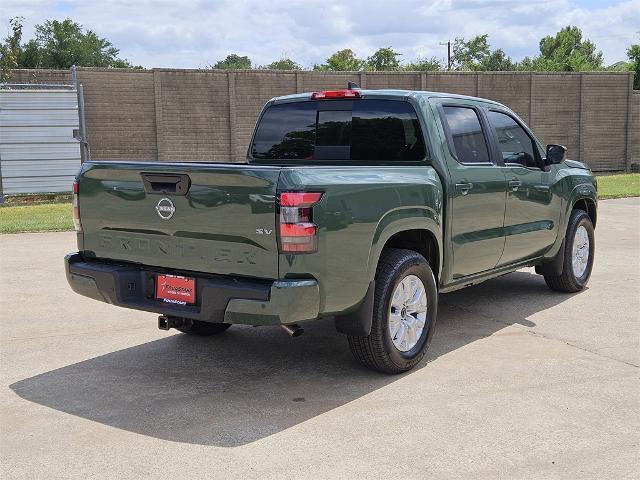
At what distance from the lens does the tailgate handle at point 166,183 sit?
179 inches

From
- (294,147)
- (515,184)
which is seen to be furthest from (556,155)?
(294,147)

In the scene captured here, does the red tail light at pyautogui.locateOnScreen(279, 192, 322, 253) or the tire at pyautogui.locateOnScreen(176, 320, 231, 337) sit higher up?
the red tail light at pyautogui.locateOnScreen(279, 192, 322, 253)

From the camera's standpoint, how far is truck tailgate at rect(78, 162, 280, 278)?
429cm

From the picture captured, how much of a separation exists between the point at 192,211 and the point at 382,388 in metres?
1.67

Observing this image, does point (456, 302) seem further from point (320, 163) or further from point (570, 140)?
point (570, 140)

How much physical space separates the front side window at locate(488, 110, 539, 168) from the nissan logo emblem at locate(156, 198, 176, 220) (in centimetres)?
307

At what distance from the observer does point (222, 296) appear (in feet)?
14.4

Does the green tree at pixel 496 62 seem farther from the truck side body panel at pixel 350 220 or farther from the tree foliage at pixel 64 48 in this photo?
the truck side body panel at pixel 350 220

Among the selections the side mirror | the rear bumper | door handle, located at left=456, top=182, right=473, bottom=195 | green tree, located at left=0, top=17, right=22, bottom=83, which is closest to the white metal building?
green tree, located at left=0, top=17, right=22, bottom=83

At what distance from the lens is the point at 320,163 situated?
5.95 m

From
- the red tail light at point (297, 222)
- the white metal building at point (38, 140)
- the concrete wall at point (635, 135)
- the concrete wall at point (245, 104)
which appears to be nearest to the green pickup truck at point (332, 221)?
the red tail light at point (297, 222)

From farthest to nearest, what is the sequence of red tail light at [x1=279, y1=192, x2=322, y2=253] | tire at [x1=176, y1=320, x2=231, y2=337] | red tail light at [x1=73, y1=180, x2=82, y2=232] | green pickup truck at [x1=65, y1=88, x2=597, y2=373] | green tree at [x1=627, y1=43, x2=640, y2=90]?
green tree at [x1=627, y1=43, x2=640, y2=90]
tire at [x1=176, y1=320, x2=231, y2=337]
red tail light at [x1=73, y1=180, x2=82, y2=232]
green pickup truck at [x1=65, y1=88, x2=597, y2=373]
red tail light at [x1=279, y1=192, x2=322, y2=253]

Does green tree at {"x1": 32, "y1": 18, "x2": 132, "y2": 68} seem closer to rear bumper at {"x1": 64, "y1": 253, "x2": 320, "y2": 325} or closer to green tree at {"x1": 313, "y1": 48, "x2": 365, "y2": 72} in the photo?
green tree at {"x1": 313, "y1": 48, "x2": 365, "y2": 72}

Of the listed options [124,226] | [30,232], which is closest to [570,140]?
[30,232]
